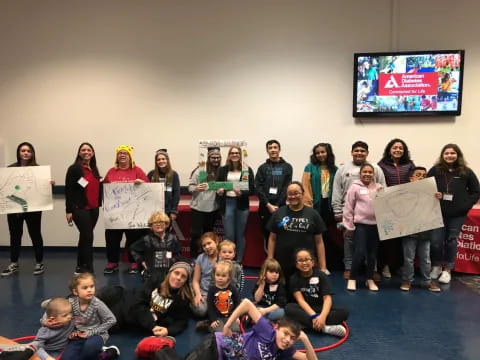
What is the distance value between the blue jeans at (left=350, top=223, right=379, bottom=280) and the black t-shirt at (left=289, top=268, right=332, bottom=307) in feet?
2.90

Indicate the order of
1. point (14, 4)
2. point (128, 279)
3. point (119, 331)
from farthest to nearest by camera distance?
point (14, 4)
point (128, 279)
point (119, 331)

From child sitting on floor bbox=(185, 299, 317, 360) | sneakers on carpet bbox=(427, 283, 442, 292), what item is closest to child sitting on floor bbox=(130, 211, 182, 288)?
child sitting on floor bbox=(185, 299, 317, 360)

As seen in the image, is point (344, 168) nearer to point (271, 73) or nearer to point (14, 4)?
point (271, 73)

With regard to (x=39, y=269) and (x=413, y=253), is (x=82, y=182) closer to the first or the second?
(x=39, y=269)

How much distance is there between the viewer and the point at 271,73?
Result: 531cm

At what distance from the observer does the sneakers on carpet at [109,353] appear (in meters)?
2.65

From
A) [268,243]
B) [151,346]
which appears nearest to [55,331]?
[151,346]

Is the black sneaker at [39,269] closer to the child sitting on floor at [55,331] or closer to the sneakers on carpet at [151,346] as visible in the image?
the child sitting on floor at [55,331]

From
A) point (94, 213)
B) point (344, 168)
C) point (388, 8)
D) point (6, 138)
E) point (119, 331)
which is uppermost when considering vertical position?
point (388, 8)

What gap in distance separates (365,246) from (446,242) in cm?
101

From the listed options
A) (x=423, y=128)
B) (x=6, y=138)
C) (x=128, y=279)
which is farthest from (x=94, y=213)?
(x=423, y=128)

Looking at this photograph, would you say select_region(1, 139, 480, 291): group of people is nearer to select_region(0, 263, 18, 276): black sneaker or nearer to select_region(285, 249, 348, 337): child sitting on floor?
select_region(0, 263, 18, 276): black sneaker

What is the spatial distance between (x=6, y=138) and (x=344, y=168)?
5020 mm

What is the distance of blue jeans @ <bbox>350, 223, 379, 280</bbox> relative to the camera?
396cm
